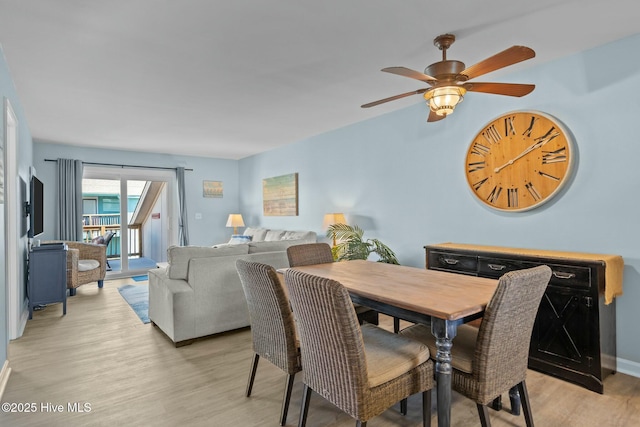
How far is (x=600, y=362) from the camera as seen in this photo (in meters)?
2.30

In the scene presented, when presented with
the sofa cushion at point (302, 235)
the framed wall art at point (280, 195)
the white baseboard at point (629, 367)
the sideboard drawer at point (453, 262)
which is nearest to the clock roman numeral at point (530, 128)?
the sideboard drawer at point (453, 262)

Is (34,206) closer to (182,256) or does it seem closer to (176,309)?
(182,256)

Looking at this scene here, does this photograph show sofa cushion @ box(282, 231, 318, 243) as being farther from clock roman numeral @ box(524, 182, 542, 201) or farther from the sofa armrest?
clock roman numeral @ box(524, 182, 542, 201)

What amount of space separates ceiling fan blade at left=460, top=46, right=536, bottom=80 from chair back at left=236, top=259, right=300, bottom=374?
5.38ft

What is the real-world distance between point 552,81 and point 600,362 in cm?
218

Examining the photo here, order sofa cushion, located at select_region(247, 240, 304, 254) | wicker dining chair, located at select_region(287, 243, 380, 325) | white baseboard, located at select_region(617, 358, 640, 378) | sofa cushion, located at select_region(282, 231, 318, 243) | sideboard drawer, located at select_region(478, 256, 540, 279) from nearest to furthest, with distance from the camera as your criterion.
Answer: white baseboard, located at select_region(617, 358, 640, 378) < sideboard drawer, located at select_region(478, 256, 540, 279) < wicker dining chair, located at select_region(287, 243, 380, 325) < sofa cushion, located at select_region(247, 240, 304, 254) < sofa cushion, located at select_region(282, 231, 318, 243)

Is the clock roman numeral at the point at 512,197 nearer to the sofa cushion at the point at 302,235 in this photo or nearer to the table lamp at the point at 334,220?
the table lamp at the point at 334,220

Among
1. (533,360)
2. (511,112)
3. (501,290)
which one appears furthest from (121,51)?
(533,360)

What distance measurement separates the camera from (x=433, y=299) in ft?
5.72

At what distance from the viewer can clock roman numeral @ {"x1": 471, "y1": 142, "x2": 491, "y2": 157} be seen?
3318mm

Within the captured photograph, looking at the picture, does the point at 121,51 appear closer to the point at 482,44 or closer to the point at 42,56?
the point at 42,56

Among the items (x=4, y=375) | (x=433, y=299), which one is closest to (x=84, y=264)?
(x=4, y=375)

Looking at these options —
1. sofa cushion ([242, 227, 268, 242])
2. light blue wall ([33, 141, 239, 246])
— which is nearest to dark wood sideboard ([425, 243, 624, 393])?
sofa cushion ([242, 227, 268, 242])

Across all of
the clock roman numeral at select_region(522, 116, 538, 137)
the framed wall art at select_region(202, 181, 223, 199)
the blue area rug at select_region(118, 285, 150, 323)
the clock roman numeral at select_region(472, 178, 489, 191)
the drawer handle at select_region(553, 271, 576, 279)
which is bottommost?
the blue area rug at select_region(118, 285, 150, 323)
